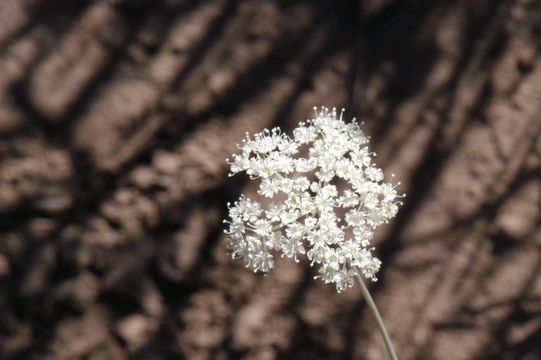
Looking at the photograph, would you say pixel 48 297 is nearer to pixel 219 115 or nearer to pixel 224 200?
pixel 224 200

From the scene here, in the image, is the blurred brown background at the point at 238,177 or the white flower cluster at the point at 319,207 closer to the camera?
the white flower cluster at the point at 319,207

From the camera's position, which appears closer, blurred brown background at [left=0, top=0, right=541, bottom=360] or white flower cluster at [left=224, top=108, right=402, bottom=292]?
white flower cluster at [left=224, top=108, right=402, bottom=292]

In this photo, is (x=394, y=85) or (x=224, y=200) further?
(x=394, y=85)

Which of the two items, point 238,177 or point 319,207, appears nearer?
point 319,207

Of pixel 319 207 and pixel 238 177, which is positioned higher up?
pixel 238 177

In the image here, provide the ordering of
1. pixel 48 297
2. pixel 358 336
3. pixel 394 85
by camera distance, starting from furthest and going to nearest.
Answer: pixel 394 85 → pixel 358 336 → pixel 48 297


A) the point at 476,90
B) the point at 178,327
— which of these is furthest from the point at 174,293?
the point at 476,90

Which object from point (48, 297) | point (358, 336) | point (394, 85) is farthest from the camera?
point (394, 85)

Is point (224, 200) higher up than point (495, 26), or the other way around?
point (495, 26)
